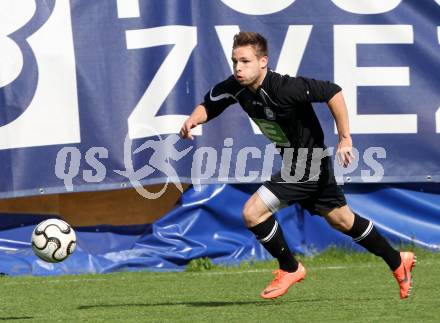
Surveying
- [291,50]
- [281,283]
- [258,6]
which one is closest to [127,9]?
[258,6]

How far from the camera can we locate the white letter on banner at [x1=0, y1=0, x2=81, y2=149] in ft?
31.4

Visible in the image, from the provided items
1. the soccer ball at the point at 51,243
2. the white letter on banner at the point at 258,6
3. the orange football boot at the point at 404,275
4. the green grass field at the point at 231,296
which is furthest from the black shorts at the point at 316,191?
the white letter on banner at the point at 258,6

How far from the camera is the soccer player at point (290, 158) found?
6.92 meters

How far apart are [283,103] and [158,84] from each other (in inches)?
120

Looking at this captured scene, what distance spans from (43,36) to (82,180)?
4.57ft

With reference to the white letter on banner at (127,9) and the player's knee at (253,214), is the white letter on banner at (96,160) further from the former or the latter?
the player's knee at (253,214)

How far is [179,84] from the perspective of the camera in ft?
32.3

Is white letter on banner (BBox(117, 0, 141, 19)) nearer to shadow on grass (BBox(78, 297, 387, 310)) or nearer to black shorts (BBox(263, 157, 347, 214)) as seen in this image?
black shorts (BBox(263, 157, 347, 214))

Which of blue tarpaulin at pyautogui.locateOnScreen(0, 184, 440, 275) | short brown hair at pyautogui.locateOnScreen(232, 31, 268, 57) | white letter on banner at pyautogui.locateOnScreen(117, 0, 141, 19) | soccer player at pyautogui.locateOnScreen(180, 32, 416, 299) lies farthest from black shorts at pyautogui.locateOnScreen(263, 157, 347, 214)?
white letter on banner at pyautogui.locateOnScreen(117, 0, 141, 19)

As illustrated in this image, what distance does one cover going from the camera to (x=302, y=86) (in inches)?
272

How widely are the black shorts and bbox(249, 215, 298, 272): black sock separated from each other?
180 mm

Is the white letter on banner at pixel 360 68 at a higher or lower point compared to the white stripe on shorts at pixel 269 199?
higher

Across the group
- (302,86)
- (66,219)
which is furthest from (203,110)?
(66,219)

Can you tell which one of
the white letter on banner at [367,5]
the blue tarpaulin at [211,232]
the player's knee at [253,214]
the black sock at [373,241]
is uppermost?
the white letter on banner at [367,5]
